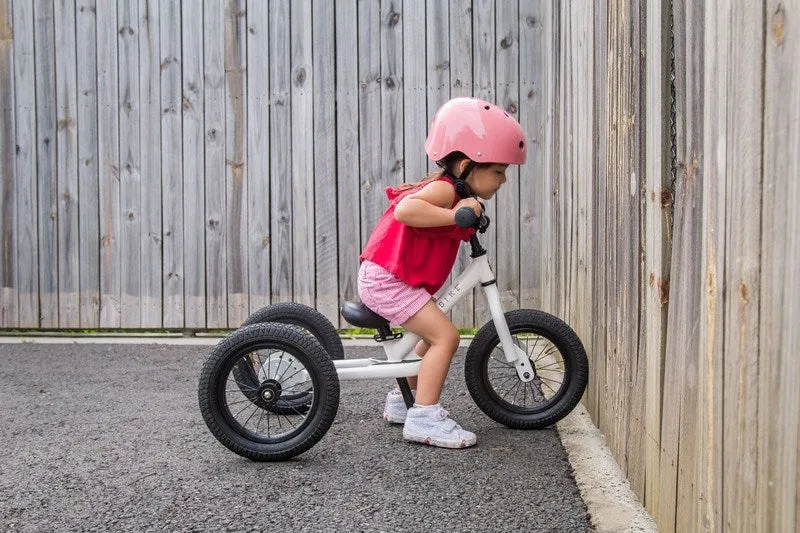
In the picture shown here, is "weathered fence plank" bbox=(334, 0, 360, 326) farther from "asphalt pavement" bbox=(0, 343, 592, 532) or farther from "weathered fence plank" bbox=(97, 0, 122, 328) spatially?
"asphalt pavement" bbox=(0, 343, 592, 532)

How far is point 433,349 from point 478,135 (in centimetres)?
79

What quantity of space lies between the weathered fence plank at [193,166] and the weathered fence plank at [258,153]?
0.98 ft

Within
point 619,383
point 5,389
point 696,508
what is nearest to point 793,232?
point 696,508

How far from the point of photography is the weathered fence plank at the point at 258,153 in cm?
609

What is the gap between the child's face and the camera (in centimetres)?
368

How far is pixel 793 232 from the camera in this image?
1520 millimetres

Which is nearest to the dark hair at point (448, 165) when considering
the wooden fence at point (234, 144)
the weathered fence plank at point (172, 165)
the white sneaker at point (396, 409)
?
the white sneaker at point (396, 409)

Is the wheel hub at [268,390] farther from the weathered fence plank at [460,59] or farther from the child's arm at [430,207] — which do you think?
the weathered fence plank at [460,59]

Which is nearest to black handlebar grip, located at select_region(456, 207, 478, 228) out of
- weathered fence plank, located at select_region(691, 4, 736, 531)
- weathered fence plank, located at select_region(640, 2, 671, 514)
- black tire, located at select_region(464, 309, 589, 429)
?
black tire, located at select_region(464, 309, 589, 429)

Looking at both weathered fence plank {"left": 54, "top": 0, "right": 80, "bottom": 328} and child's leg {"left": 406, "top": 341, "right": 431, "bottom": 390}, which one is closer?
child's leg {"left": 406, "top": 341, "right": 431, "bottom": 390}

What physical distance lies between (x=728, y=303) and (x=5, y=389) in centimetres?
391

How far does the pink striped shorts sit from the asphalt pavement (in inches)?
18.9

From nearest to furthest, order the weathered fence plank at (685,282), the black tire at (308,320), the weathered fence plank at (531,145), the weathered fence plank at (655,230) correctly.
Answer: the weathered fence plank at (685,282)
the weathered fence plank at (655,230)
the black tire at (308,320)
the weathered fence plank at (531,145)

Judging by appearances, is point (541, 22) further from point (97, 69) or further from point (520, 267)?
point (97, 69)
